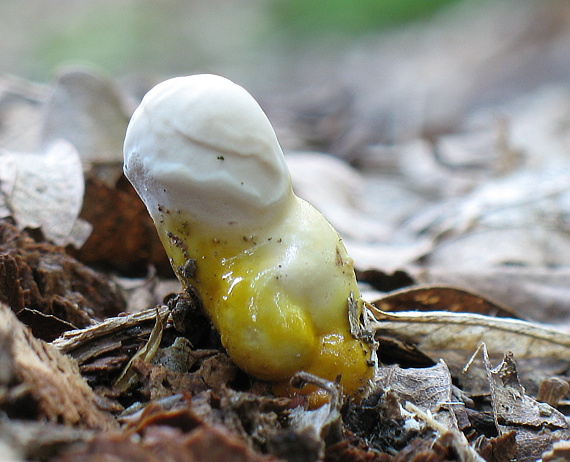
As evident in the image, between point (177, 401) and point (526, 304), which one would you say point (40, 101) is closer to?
point (526, 304)

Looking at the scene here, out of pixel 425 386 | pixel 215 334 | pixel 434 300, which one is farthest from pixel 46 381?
pixel 434 300

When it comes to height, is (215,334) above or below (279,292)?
below

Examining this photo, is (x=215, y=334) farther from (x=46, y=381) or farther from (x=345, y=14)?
(x=345, y=14)

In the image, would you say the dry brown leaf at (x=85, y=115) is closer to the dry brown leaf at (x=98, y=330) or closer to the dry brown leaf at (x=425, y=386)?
the dry brown leaf at (x=98, y=330)

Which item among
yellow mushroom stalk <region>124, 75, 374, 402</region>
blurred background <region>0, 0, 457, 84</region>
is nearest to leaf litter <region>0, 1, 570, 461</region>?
yellow mushroom stalk <region>124, 75, 374, 402</region>

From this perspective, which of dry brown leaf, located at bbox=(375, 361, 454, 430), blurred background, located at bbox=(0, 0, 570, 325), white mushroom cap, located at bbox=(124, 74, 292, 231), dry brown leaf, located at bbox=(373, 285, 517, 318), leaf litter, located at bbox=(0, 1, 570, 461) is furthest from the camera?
blurred background, located at bbox=(0, 0, 570, 325)

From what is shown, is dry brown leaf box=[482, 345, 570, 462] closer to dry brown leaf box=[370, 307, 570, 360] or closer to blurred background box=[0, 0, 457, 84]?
dry brown leaf box=[370, 307, 570, 360]

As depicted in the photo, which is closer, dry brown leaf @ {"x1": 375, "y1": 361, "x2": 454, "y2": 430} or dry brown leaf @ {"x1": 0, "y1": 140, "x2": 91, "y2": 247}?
dry brown leaf @ {"x1": 375, "y1": 361, "x2": 454, "y2": 430}
